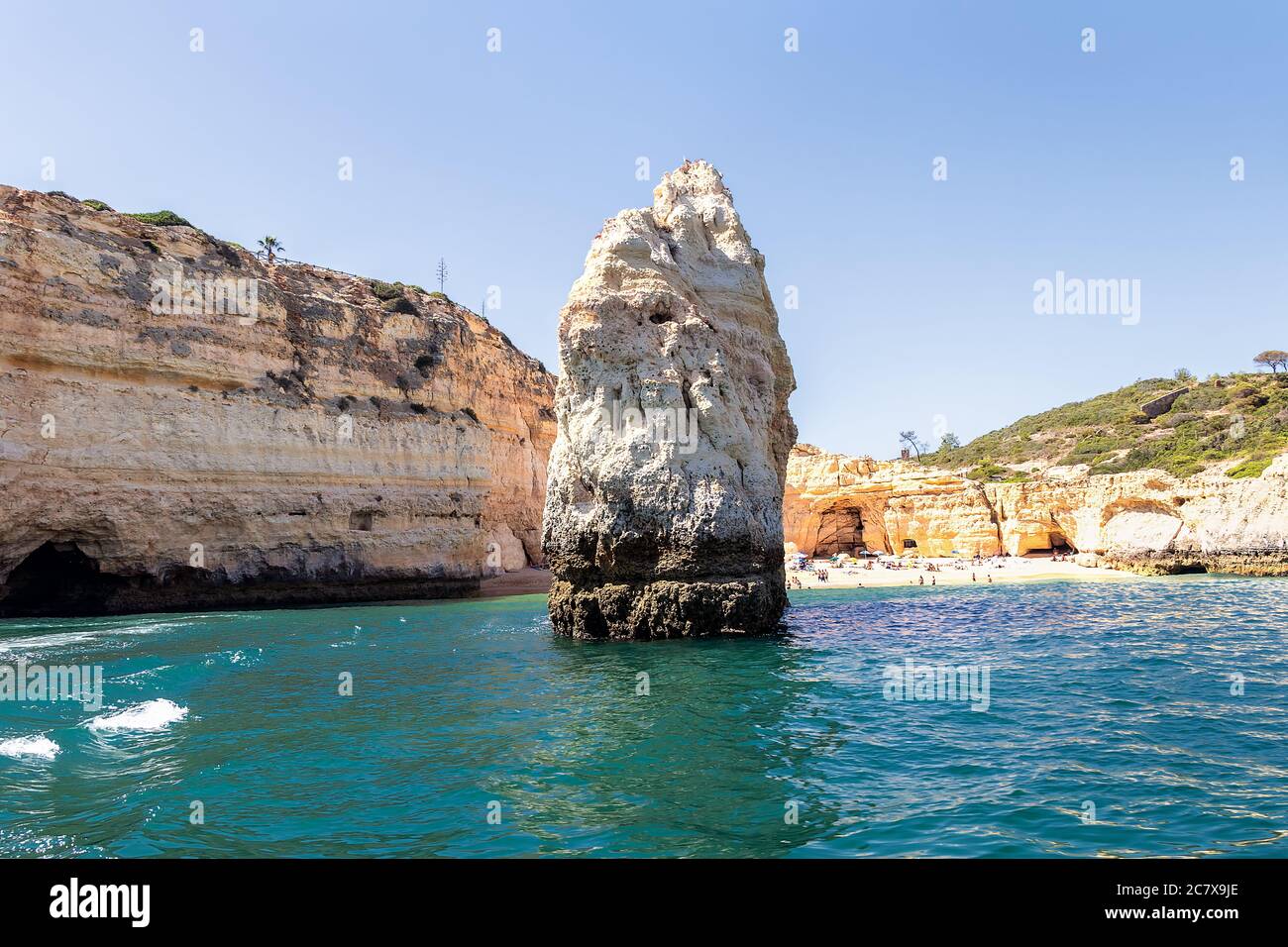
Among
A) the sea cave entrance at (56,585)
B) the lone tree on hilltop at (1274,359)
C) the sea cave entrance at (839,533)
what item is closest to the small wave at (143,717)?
the sea cave entrance at (56,585)

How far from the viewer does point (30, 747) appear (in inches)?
388

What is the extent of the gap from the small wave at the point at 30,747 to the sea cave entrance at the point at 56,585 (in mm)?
20911

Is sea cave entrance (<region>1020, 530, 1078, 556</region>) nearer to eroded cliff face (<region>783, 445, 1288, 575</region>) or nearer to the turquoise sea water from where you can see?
eroded cliff face (<region>783, 445, 1288, 575</region>)

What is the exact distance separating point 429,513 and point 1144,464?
51040 mm

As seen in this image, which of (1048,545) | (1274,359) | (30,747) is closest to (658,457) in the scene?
(30,747)

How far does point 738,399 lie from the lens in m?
20.4

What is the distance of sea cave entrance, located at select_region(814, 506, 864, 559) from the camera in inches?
2341

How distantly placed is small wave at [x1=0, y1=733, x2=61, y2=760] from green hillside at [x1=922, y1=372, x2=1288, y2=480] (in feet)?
166

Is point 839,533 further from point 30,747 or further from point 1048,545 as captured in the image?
point 30,747

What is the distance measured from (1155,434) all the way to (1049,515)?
86.5 ft

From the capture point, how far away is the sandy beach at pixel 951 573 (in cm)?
3738
